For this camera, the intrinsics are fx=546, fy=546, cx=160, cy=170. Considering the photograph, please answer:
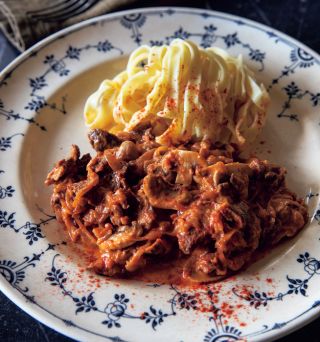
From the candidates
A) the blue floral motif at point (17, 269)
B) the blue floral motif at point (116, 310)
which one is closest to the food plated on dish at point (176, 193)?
the blue floral motif at point (116, 310)

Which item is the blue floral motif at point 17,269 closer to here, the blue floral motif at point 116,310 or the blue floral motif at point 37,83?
the blue floral motif at point 116,310

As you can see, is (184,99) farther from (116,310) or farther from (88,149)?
(116,310)

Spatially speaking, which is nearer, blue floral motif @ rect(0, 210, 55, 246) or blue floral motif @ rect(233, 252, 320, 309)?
blue floral motif @ rect(233, 252, 320, 309)

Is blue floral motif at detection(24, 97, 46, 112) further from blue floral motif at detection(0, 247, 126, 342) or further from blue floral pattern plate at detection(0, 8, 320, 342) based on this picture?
blue floral motif at detection(0, 247, 126, 342)

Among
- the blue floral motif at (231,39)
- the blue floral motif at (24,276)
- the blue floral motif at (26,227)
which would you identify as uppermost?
the blue floral motif at (231,39)

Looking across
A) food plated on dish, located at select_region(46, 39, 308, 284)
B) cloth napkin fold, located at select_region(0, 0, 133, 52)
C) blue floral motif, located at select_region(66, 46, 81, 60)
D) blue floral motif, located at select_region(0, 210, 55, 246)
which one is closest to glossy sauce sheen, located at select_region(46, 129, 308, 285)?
food plated on dish, located at select_region(46, 39, 308, 284)

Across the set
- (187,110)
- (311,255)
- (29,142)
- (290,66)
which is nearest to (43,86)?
(29,142)

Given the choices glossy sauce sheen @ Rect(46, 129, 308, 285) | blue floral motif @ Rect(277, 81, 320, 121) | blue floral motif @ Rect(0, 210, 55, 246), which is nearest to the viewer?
glossy sauce sheen @ Rect(46, 129, 308, 285)
